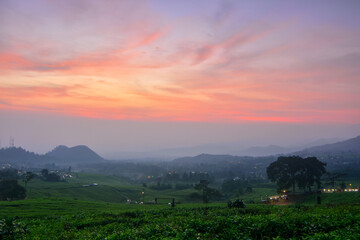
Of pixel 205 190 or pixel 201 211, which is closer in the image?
pixel 201 211

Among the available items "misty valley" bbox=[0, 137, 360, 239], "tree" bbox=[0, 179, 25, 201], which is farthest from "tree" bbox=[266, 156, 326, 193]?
"tree" bbox=[0, 179, 25, 201]

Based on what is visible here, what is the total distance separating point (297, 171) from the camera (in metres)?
81.1

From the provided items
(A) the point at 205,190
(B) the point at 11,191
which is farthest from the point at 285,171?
(B) the point at 11,191

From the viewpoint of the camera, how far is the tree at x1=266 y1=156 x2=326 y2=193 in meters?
76.0

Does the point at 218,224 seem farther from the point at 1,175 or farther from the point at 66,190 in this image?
the point at 1,175

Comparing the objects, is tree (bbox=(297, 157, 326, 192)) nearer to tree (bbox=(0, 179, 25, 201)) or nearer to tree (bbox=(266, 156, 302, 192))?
tree (bbox=(266, 156, 302, 192))

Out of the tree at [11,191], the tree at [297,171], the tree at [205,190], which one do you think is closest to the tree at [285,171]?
the tree at [297,171]

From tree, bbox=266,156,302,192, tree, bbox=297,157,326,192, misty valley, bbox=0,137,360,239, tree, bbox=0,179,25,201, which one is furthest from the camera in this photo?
tree, bbox=0,179,25,201

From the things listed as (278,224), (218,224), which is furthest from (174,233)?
(278,224)

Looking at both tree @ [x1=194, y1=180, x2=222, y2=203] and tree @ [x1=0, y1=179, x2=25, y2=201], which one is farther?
tree @ [x1=194, y1=180, x2=222, y2=203]

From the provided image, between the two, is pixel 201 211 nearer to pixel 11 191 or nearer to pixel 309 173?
pixel 309 173

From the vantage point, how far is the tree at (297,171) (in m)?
76.0

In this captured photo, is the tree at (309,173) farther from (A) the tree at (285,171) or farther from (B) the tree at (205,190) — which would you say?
(B) the tree at (205,190)

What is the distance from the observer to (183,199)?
355 feet
